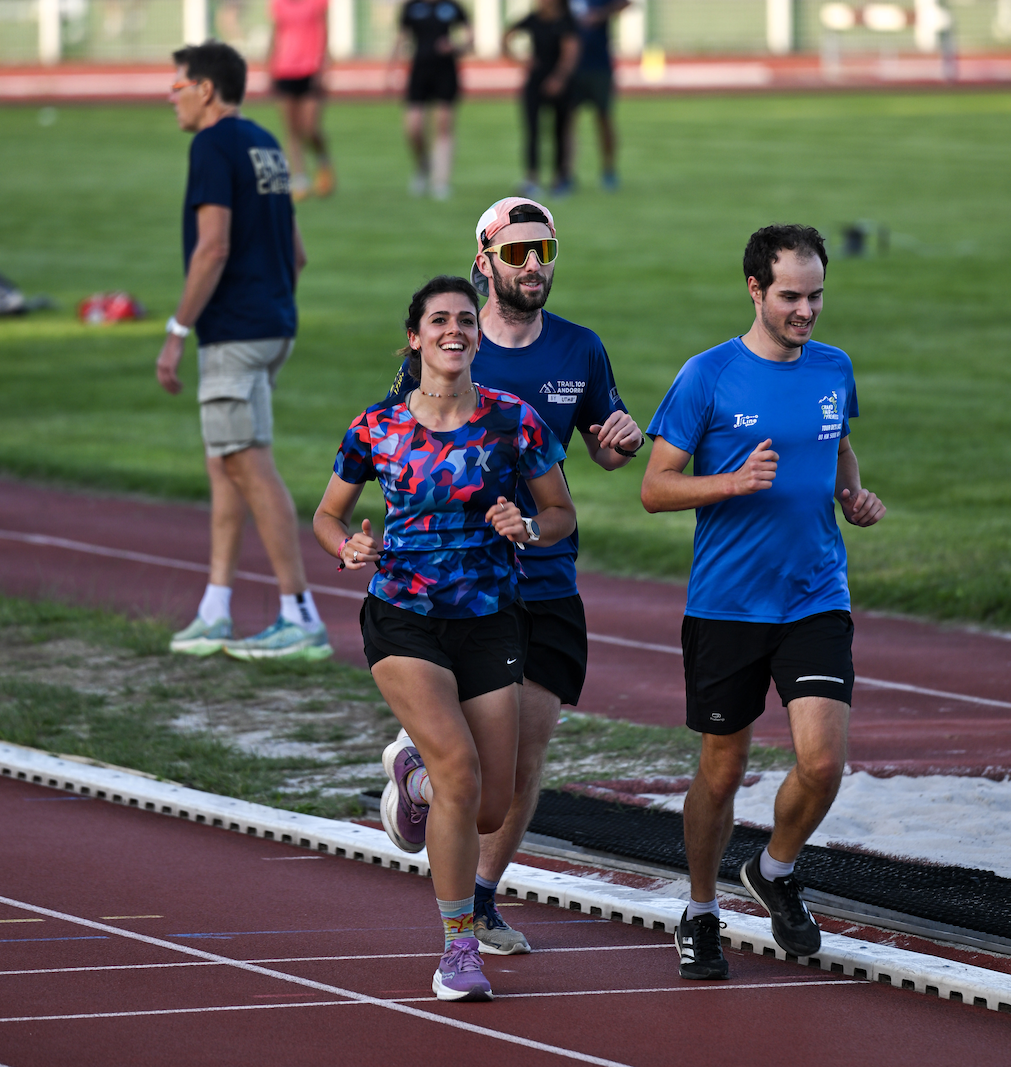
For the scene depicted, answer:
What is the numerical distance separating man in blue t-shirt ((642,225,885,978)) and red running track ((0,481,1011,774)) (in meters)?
2.22

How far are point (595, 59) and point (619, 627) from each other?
54.5ft

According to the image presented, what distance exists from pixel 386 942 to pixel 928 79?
1896 inches

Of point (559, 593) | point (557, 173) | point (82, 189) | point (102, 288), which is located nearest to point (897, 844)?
point (559, 593)

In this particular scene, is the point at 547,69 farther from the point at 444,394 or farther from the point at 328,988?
the point at 328,988

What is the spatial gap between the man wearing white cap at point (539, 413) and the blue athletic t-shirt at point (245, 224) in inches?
132

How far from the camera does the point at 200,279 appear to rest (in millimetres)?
8727

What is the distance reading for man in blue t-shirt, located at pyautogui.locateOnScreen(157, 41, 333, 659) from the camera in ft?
28.7

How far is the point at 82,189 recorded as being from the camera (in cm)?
2973

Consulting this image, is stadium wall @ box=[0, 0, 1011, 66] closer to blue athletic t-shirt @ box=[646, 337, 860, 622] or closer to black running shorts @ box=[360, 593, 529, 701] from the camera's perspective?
blue athletic t-shirt @ box=[646, 337, 860, 622]

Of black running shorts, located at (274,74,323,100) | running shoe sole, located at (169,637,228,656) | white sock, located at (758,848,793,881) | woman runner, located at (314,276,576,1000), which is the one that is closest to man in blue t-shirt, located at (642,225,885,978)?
white sock, located at (758,848,793,881)

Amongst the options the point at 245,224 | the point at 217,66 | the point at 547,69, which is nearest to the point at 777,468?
the point at 245,224

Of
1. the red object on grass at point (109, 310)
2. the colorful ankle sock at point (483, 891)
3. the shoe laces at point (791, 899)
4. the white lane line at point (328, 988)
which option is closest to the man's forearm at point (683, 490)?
the shoe laces at point (791, 899)

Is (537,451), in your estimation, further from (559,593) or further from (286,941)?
(286,941)

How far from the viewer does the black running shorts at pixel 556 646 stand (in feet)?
18.1
